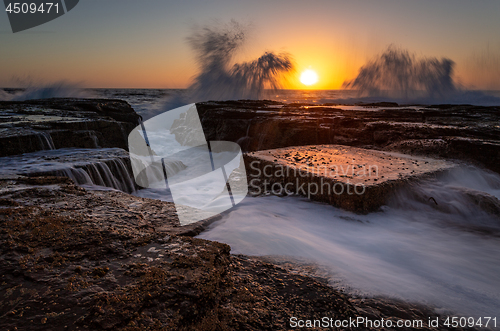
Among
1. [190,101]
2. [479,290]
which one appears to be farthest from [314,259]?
[190,101]

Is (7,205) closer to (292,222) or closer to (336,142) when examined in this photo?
(292,222)

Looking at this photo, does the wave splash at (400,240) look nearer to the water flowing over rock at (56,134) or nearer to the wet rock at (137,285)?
the wet rock at (137,285)

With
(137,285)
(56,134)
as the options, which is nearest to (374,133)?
(137,285)

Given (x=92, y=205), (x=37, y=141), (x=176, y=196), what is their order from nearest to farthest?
(x=92, y=205) → (x=176, y=196) → (x=37, y=141)

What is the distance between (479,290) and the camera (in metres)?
2.13

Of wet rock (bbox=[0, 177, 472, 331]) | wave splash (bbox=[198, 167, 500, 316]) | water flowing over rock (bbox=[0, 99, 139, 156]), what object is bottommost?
wave splash (bbox=[198, 167, 500, 316])

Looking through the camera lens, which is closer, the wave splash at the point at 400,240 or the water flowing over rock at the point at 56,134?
the wave splash at the point at 400,240

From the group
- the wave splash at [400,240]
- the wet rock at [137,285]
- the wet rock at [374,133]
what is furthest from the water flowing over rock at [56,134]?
the wave splash at [400,240]

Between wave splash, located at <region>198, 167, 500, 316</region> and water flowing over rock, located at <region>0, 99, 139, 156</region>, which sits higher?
water flowing over rock, located at <region>0, 99, 139, 156</region>

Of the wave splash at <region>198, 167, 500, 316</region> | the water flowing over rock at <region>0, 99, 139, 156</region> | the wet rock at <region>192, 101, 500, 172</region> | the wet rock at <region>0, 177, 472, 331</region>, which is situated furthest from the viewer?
the water flowing over rock at <region>0, 99, 139, 156</region>

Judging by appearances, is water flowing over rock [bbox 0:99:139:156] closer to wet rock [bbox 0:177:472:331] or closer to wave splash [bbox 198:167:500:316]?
wet rock [bbox 0:177:472:331]

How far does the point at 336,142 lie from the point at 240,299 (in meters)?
7.96

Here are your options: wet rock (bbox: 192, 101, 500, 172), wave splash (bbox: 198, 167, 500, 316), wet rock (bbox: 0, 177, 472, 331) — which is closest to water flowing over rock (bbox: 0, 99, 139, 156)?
wet rock (bbox: 192, 101, 500, 172)

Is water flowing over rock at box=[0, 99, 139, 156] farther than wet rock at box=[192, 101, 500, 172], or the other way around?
water flowing over rock at box=[0, 99, 139, 156]
